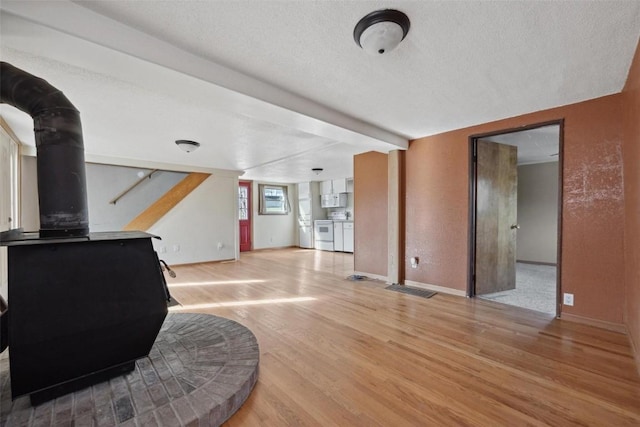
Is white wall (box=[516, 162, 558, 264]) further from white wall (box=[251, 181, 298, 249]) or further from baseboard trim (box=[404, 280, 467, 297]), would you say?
white wall (box=[251, 181, 298, 249])

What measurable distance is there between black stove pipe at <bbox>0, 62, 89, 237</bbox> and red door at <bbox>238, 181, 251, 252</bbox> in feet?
21.3

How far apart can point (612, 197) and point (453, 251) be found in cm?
156

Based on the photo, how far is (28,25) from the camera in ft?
4.28

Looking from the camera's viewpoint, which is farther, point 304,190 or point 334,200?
point 304,190

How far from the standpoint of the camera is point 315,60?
189 centimetres

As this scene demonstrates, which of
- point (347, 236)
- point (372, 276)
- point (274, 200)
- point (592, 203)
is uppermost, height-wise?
point (274, 200)

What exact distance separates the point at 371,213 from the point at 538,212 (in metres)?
3.85

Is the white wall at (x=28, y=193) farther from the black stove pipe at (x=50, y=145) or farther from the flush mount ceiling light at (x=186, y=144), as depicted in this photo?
the black stove pipe at (x=50, y=145)

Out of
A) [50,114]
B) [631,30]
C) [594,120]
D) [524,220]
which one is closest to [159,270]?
[50,114]

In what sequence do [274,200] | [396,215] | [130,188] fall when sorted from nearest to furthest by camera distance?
[396,215] → [130,188] → [274,200]

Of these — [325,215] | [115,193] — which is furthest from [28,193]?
[325,215]

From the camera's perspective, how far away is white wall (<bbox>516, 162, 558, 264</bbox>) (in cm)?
543

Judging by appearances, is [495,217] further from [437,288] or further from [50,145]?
[50,145]

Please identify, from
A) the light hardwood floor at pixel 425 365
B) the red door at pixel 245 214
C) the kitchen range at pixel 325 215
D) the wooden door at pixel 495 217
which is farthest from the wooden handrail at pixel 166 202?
the wooden door at pixel 495 217
